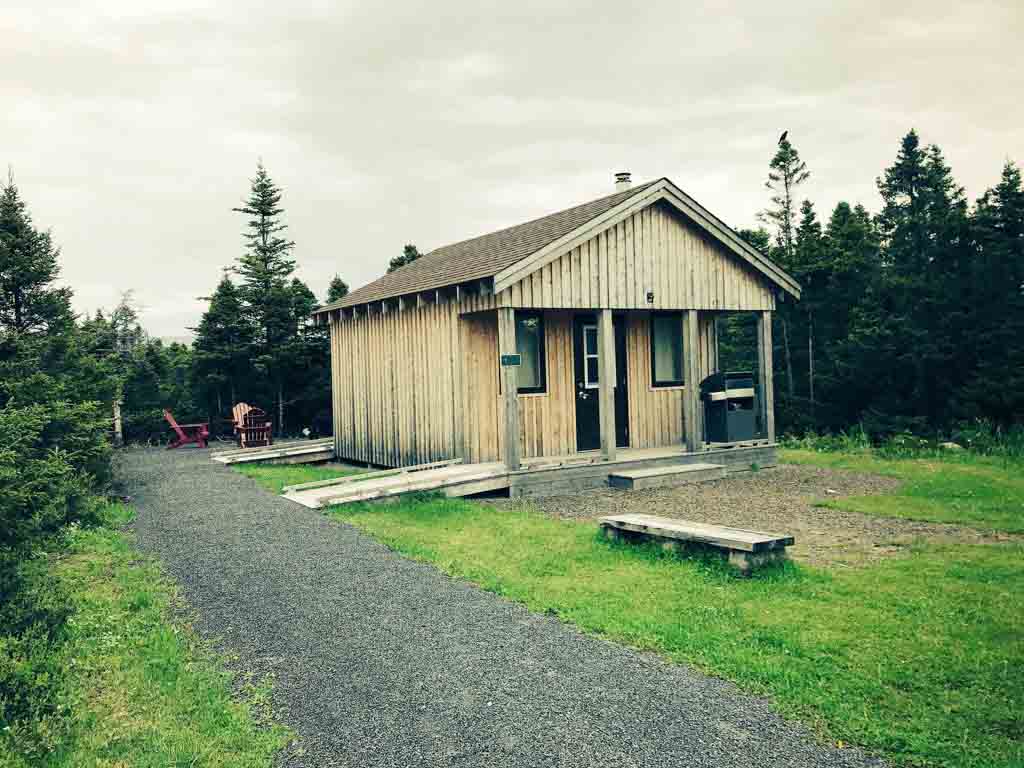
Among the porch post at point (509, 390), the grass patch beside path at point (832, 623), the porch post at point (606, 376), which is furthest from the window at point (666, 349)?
the grass patch beside path at point (832, 623)

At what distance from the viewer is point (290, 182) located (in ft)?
84.7

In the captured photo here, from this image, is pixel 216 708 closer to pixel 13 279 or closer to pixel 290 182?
pixel 13 279

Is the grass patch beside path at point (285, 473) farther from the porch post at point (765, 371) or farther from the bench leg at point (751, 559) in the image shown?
the porch post at point (765, 371)

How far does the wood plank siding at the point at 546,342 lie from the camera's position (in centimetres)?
1349

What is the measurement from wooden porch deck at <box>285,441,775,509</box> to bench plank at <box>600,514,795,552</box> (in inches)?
152

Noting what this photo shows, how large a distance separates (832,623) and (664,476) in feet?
25.6

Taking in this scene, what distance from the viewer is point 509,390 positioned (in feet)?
40.4

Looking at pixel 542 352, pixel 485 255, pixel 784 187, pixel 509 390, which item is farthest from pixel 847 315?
pixel 509 390

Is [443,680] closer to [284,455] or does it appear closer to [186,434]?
[284,455]

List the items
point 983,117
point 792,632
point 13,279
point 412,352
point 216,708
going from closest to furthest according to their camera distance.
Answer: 1. point 216,708
2. point 792,632
3. point 13,279
4. point 412,352
5. point 983,117

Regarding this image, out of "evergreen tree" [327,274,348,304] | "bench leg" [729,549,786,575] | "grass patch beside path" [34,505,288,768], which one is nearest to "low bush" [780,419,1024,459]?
"bench leg" [729,549,786,575]

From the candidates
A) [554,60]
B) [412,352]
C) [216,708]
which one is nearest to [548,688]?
[216,708]

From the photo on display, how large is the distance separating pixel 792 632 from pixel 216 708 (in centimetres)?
400

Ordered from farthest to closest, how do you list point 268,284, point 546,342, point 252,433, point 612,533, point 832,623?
point 268,284 → point 252,433 → point 546,342 → point 612,533 → point 832,623
